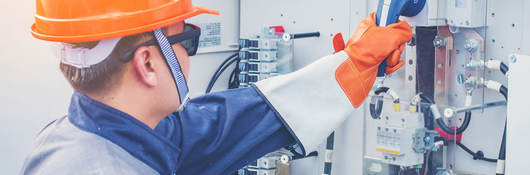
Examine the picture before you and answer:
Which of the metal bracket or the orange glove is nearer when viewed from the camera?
the orange glove

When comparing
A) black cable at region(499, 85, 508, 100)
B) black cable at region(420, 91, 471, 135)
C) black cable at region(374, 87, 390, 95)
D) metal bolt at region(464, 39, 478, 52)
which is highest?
metal bolt at region(464, 39, 478, 52)

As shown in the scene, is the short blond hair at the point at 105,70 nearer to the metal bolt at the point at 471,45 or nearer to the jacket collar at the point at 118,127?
the jacket collar at the point at 118,127

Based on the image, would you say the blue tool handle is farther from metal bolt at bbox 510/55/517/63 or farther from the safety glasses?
the safety glasses

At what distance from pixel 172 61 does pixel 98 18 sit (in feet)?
0.61

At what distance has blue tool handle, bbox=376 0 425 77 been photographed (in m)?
1.58

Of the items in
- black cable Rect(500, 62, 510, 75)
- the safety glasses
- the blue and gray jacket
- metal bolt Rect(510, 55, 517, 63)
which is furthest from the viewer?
black cable Rect(500, 62, 510, 75)

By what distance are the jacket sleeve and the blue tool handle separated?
0.36 meters

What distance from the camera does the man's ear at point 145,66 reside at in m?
1.19

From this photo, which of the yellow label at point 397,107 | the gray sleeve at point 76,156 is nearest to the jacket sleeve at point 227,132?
the gray sleeve at point 76,156

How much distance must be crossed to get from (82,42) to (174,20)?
0.63 ft

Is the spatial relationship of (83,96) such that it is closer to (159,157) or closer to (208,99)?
(159,157)

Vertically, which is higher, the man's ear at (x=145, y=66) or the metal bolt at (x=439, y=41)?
the metal bolt at (x=439, y=41)

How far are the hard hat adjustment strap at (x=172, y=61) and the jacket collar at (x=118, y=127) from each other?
4.5 inches

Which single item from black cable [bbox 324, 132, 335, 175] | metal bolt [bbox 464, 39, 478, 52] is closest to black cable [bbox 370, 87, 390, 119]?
black cable [bbox 324, 132, 335, 175]
